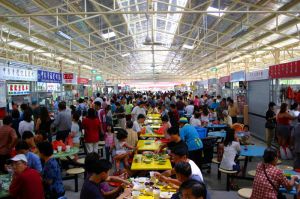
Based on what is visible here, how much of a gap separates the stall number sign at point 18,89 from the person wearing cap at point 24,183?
6.05m

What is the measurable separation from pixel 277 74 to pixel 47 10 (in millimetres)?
7994

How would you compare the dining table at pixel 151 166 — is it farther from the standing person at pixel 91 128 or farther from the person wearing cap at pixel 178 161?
the standing person at pixel 91 128

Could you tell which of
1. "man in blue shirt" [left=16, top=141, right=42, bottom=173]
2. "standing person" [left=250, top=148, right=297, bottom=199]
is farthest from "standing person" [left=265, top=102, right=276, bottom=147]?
"man in blue shirt" [left=16, top=141, right=42, bottom=173]

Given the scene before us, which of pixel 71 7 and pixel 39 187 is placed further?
pixel 71 7

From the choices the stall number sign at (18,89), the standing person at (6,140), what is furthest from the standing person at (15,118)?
the standing person at (6,140)

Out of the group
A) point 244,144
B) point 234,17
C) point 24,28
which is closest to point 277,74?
point 234,17

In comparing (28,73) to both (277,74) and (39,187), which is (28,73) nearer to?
(39,187)

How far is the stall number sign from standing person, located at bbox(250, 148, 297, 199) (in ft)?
25.2

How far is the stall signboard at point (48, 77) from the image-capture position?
1098 centimetres

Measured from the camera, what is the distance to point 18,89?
9516mm

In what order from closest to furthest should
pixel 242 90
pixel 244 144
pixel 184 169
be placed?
1. pixel 184 169
2. pixel 244 144
3. pixel 242 90

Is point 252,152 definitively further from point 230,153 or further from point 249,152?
point 230,153

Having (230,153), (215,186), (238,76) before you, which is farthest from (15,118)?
(238,76)

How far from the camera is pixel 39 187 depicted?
3512 mm
